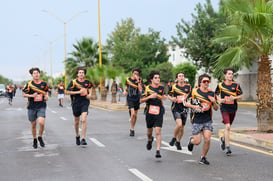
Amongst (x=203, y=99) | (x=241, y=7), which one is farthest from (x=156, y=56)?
(x=203, y=99)

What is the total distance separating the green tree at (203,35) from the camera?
32.5 m

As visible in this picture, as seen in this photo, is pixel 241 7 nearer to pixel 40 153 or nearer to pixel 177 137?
pixel 177 137

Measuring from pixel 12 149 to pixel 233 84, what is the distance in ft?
17.1

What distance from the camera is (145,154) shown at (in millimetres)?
8859

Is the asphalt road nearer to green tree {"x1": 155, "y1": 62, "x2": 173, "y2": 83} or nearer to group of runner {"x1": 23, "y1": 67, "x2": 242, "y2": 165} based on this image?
group of runner {"x1": 23, "y1": 67, "x2": 242, "y2": 165}

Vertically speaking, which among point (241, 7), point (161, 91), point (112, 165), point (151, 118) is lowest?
point (112, 165)

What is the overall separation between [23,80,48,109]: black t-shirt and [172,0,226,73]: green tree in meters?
23.6

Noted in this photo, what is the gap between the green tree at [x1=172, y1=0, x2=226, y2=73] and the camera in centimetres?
3249

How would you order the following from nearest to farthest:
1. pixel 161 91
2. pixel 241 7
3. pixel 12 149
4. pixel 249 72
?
pixel 161 91 → pixel 12 149 → pixel 241 7 → pixel 249 72

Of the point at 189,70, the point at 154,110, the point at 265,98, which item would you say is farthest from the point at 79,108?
the point at 189,70

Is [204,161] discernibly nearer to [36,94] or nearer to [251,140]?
[251,140]

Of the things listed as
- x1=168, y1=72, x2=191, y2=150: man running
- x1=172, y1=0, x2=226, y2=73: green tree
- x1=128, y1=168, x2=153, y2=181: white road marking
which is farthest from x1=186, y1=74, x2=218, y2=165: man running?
x1=172, y1=0, x2=226, y2=73: green tree

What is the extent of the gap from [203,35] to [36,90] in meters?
24.7

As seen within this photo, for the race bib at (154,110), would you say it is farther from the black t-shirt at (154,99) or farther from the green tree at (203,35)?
the green tree at (203,35)
